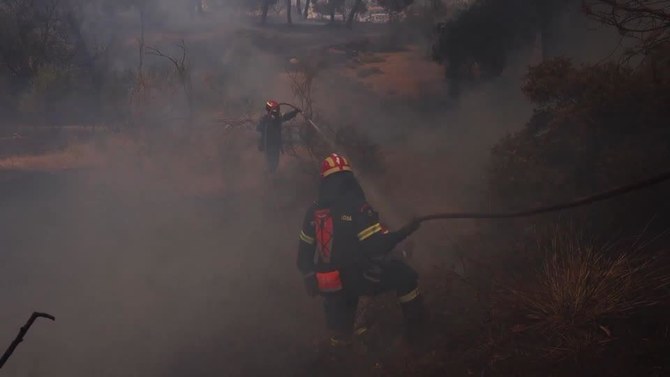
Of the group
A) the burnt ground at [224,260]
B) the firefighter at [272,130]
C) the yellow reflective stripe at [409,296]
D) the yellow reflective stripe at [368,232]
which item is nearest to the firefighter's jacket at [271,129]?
the firefighter at [272,130]

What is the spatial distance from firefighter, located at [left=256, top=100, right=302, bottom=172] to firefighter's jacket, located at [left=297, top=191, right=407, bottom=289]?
338cm

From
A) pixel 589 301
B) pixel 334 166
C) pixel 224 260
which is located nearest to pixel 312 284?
pixel 334 166

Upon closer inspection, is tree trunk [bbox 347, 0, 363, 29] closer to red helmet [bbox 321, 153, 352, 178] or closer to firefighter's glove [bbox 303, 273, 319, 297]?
red helmet [bbox 321, 153, 352, 178]

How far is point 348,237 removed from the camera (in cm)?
391

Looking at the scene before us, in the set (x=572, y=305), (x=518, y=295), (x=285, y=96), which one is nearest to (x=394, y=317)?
(x=518, y=295)

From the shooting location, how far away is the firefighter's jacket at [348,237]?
379 centimetres

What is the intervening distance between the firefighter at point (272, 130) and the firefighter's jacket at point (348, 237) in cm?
338

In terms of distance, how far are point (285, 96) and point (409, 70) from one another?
148 inches

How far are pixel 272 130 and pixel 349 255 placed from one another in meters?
3.84

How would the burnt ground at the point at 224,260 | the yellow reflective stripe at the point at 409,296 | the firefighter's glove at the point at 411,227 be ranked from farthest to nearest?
the burnt ground at the point at 224,260 → the yellow reflective stripe at the point at 409,296 → the firefighter's glove at the point at 411,227

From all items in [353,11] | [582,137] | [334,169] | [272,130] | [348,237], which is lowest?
[348,237]

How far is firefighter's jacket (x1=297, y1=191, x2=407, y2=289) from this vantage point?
379 centimetres

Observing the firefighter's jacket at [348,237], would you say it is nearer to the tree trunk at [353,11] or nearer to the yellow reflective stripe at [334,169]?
the yellow reflective stripe at [334,169]

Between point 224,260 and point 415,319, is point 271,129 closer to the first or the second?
point 224,260
